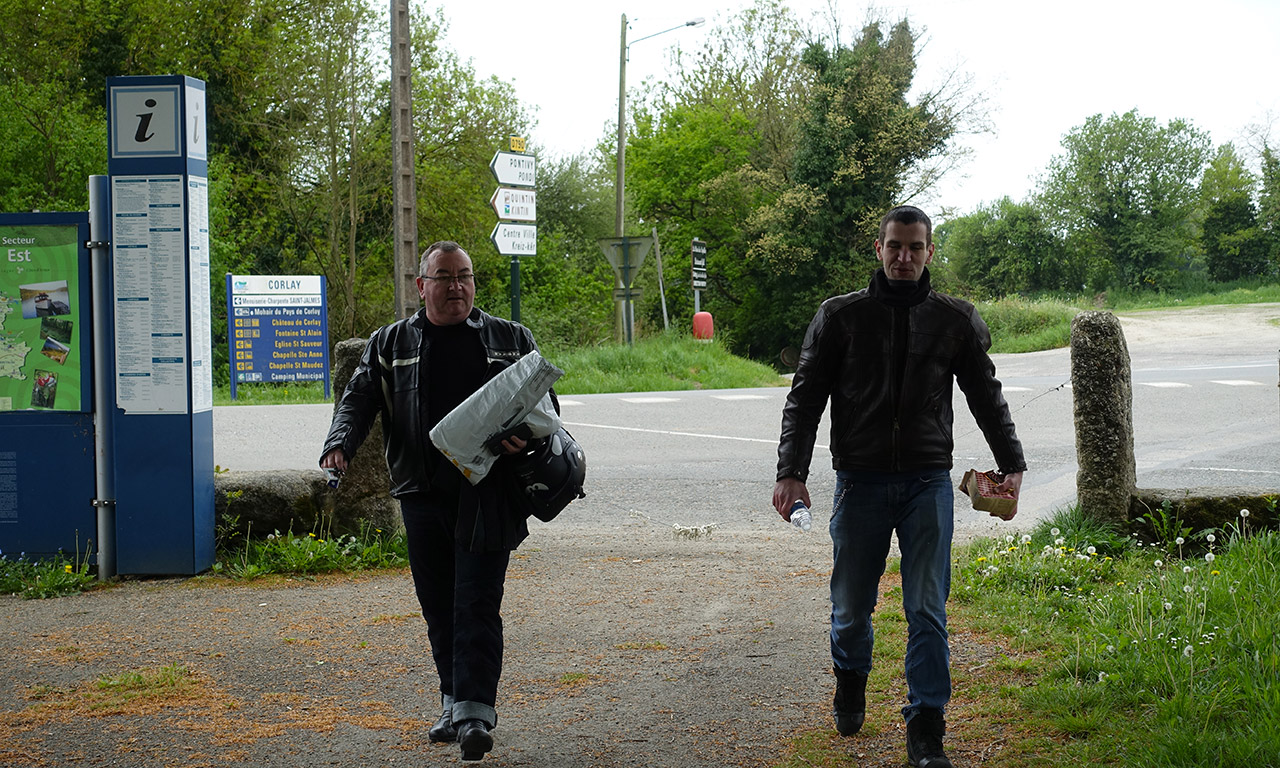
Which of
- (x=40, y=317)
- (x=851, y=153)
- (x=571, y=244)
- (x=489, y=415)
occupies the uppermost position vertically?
(x=851, y=153)

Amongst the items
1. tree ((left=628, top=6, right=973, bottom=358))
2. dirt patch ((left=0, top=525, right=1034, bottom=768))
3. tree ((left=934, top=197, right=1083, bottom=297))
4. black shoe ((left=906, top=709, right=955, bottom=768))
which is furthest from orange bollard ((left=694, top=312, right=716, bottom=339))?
tree ((left=934, top=197, right=1083, bottom=297))

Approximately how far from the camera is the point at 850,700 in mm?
4090

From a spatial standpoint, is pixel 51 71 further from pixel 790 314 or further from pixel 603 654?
pixel 603 654

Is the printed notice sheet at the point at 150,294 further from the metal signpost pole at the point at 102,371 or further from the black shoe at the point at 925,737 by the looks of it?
the black shoe at the point at 925,737

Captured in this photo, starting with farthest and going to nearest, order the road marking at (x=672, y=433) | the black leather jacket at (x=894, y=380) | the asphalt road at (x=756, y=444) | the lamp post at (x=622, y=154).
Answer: the lamp post at (x=622, y=154) < the road marking at (x=672, y=433) < the asphalt road at (x=756, y=444) < the black leather jacket at (x=894, y=380)

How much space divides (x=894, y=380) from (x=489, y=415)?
4.42ft

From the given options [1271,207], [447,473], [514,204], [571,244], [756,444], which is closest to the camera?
[447,473]

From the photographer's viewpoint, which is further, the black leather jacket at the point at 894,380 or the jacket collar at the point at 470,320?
the jacket collar at the point at 470,320

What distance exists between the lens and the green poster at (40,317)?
6684mm

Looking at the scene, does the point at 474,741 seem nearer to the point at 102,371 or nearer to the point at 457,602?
the point at 457,602

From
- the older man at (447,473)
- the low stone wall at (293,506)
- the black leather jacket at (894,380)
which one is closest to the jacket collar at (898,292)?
the black leather jacket at (894,380)

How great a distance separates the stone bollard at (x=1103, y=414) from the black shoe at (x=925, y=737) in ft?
10.1

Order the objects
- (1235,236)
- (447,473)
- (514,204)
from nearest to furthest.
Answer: (447,473), (514,204), (1235,236)

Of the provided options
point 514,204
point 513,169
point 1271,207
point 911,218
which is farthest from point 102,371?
point 1271,207
